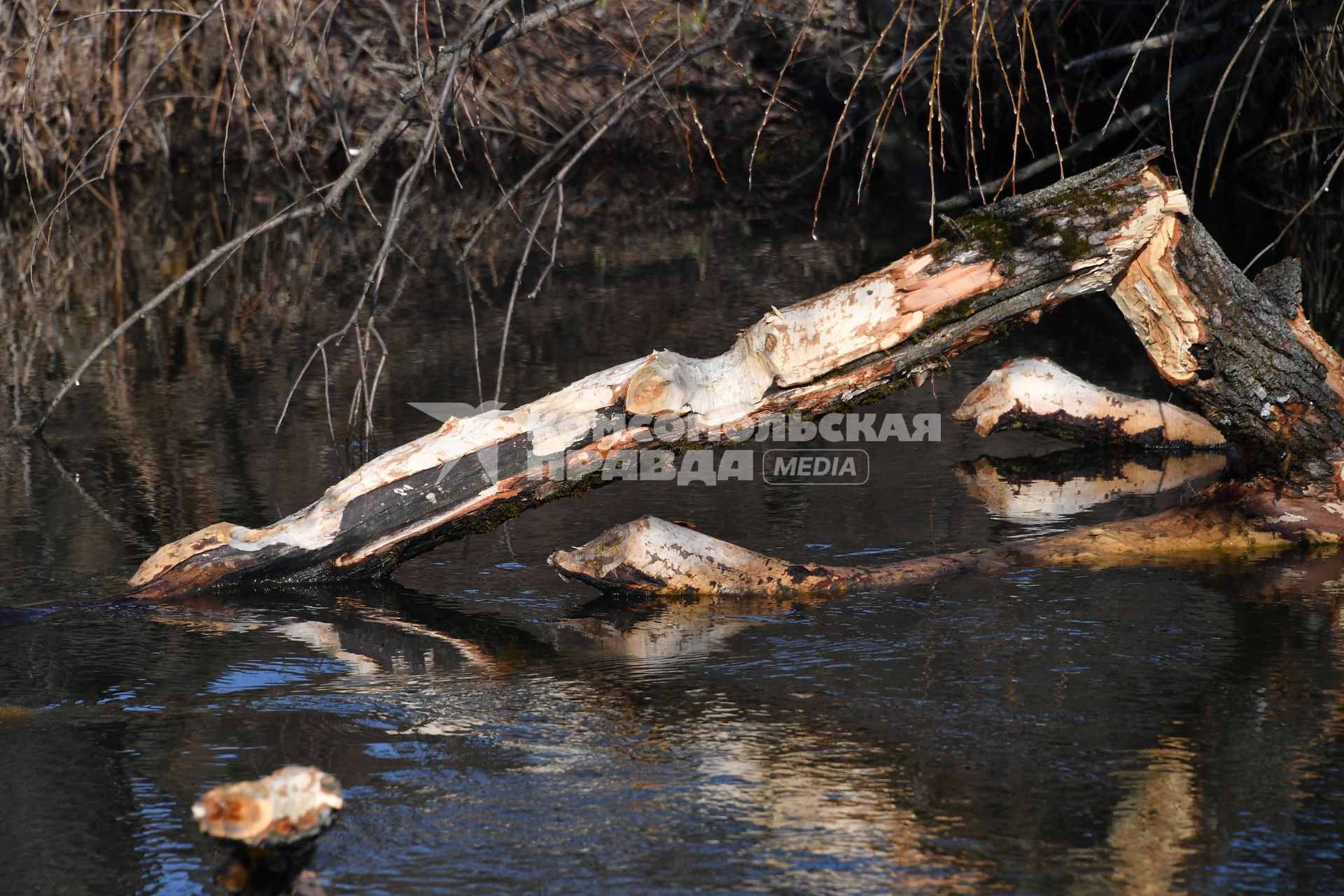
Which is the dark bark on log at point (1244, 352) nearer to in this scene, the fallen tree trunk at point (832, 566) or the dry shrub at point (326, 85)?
the fallen tree trunk at point (832, 566)

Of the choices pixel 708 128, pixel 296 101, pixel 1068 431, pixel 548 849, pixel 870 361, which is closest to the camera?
pixel 548 849

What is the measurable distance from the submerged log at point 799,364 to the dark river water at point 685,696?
0.35 m

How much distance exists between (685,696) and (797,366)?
0.99 m

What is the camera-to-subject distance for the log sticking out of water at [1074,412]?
550 cm

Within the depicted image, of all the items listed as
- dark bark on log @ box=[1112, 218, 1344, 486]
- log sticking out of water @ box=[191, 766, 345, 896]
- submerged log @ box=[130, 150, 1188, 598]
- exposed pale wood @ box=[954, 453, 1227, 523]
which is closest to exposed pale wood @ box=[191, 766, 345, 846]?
log sticking out of water @ box=[191, 766, 345, 896]

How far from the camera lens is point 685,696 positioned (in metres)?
3.43

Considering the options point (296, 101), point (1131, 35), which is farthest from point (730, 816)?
point (296, 101)

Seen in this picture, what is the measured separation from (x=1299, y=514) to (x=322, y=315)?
5.68 m

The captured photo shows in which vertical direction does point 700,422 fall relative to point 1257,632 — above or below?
above

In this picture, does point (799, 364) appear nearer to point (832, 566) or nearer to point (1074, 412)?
point (832, 566)

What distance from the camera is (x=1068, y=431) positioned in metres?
5.59

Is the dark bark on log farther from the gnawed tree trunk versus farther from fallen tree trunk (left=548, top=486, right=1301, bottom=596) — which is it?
fallen tree trunk (left=548, top=486, right=1301, bottom=596)

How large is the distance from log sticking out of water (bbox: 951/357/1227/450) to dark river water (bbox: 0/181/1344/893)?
165mm

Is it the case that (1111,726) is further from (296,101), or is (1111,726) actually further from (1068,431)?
(296,101)
